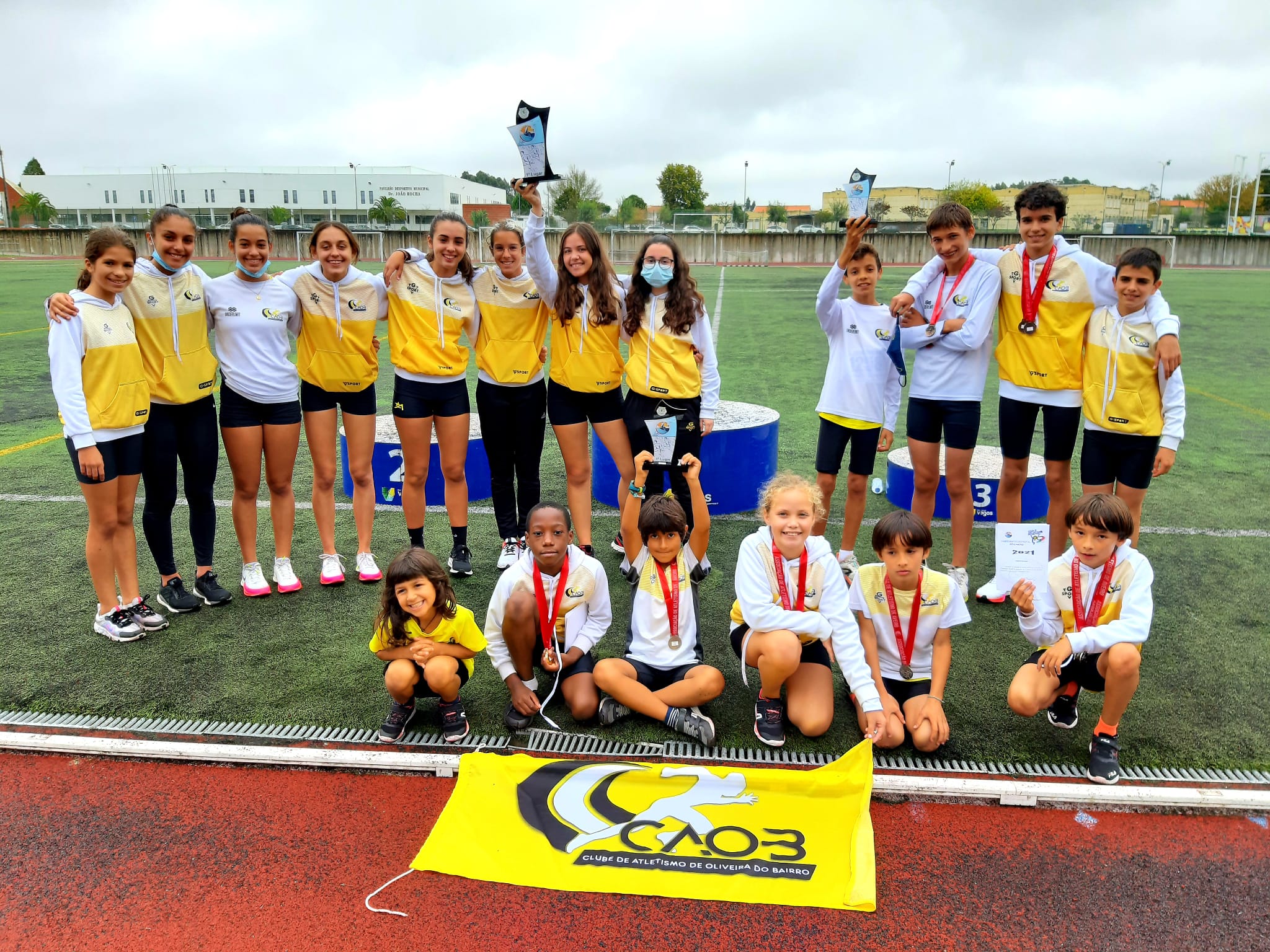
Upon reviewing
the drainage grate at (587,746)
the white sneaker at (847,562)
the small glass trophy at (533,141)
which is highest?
the small glass trophy at (533,141)

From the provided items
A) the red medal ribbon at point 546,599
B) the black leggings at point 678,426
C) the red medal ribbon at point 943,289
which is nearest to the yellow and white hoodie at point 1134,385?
the red medal ribbon at point 943,289

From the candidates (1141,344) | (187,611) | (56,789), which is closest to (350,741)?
(56,789)

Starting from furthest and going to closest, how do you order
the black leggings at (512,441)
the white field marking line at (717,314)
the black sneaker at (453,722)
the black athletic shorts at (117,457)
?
the white field marking line at (717,314), the black leggings at (512,441), the black athletic shorts at (117,457), the black sneaker at (453,722)

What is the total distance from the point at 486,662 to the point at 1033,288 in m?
3.33

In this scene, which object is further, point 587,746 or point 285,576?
point 285,576

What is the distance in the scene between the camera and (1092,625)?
3.41 metres

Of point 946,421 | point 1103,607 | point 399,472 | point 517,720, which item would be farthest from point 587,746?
point 399,472

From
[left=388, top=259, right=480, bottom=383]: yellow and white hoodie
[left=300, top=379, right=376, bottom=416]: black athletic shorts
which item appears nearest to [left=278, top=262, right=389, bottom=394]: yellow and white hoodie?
[left=300, top=379, right=376, bottom=416]: black athletic shorts

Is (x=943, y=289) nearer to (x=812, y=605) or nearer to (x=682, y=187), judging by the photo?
(x=812, y=605)

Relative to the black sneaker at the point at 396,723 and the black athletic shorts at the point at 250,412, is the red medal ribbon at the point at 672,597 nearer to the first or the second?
the black sneaker at the point at 396,723

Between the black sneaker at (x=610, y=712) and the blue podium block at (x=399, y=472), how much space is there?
9.81 feet

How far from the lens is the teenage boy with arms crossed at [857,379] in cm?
470

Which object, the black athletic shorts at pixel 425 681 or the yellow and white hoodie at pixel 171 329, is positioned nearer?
the black athletic shorts at pixel 425 681

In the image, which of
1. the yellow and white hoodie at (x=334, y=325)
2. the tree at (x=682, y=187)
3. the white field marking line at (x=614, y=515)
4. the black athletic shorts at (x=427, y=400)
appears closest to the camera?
the yellow and white hoodie at (x=334, y=325)
